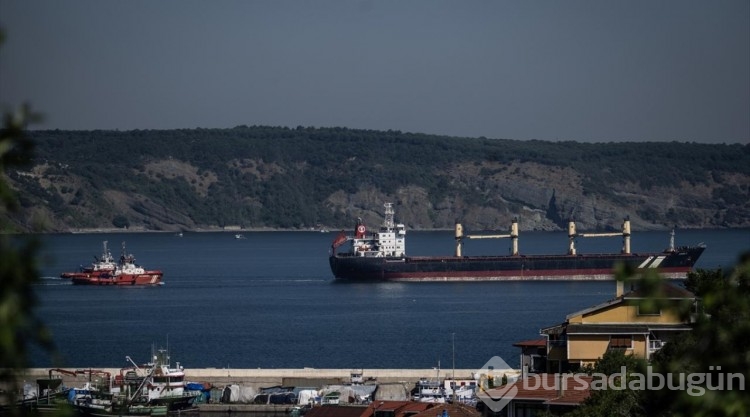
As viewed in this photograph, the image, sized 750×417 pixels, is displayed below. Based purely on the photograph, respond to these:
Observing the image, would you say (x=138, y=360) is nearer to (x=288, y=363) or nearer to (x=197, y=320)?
(x=288, y=363)

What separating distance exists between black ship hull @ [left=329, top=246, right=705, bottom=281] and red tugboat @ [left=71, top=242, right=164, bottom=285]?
1222 cm

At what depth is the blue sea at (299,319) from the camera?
47000mm

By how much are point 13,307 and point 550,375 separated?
15.0 m

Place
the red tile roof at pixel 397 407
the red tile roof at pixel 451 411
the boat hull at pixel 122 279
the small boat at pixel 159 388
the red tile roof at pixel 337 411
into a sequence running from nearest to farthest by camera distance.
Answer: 1. the red tile roof at pixel 451 411
2. the red tile roof at pixel 397 407
3. the red tile roof at pixel 337 411
4. the small boat at pixel 159 388
5. the boat hull at pixel 122 279

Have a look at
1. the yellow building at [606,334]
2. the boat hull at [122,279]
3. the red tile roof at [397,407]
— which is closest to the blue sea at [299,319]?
the boat hull at [122,279]

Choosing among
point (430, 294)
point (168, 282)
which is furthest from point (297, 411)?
point (168, 282)

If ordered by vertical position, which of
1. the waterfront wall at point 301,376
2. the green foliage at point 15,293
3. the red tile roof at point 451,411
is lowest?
the waterfront wall at point 301,376

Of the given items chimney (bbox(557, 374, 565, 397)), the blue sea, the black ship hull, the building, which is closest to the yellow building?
the building

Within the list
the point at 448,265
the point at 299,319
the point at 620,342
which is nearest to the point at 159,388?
the point at 620,342

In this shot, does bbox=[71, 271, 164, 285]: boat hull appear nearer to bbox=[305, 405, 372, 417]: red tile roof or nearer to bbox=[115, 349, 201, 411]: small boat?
bbox=[115, 349, 201, 411]: small boat

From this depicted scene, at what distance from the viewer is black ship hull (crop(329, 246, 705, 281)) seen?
288ft

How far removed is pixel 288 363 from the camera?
4506 centimetres

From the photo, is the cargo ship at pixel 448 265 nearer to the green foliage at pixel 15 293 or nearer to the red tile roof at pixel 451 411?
the red tile roof at pixel 451 411

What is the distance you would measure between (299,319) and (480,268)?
26416mm
